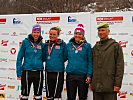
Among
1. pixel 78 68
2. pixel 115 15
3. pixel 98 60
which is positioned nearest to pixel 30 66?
pixel 78 68

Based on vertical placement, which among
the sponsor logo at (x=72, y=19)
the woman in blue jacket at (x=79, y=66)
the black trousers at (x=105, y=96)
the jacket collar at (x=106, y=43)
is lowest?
the black trousers at (x=105, y=96)

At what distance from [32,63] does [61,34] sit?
1.50m

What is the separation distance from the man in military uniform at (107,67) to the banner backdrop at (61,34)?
1.46 m

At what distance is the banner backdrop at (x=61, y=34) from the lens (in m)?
5.79

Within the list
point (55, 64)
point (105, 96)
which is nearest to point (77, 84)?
point (55, 64)

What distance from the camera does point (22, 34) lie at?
262 inches

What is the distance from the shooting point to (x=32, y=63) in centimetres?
504

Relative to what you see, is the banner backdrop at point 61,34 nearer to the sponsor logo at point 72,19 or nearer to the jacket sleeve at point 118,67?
the sponsor logo at point 72,19

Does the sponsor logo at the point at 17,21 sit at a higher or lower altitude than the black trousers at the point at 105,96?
higher

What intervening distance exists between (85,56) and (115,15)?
1442 mm

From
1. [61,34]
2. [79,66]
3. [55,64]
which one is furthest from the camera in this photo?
[61,34]

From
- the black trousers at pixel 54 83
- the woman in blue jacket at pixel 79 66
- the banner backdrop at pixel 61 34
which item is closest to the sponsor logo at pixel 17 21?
the banner backdrop at pixel 61 34

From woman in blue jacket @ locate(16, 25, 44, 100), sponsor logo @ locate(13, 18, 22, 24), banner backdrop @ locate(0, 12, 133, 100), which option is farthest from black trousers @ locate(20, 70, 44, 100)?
sponsor logo @ locate(13, 18, 22, 24)

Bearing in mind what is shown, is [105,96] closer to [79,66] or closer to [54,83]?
[79,66]
